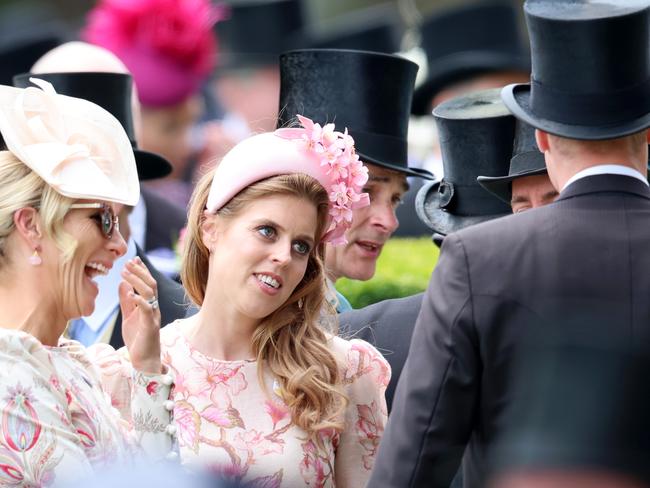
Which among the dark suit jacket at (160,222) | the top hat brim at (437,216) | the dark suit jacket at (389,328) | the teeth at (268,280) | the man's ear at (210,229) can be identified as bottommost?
the dark suit jacket at (160,222)

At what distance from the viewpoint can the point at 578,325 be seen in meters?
1.71

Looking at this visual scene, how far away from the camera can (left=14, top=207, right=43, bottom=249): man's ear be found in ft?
11.2

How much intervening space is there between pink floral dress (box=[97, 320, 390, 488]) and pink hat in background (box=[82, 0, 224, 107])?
15.2ft

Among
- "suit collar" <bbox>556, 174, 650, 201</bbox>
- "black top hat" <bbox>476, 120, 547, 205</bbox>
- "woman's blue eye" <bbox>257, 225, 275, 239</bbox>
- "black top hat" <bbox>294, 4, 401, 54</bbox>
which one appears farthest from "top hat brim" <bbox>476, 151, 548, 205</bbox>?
"black top hat" <bbox>294, 4, 401, 54</bbox>

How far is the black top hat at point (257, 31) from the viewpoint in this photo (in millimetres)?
11078

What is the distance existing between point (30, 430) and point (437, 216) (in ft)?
6.91

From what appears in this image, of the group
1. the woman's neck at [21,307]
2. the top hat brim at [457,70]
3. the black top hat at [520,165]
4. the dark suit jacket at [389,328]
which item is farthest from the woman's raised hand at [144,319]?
the top hat brim at [457,70]

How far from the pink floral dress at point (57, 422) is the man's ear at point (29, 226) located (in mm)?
A: 244

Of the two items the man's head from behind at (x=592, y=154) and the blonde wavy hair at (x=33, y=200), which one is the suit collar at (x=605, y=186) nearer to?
the man's head from behind at (x=592, y=154)

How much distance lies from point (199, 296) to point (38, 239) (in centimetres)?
96

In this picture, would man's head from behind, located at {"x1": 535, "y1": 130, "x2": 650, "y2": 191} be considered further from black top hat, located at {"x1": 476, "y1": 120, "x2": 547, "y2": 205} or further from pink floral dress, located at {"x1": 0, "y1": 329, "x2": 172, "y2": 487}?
pink floral dress, located at {"x1": 0, "y1": 329, "x2": 172, "y2": 487}

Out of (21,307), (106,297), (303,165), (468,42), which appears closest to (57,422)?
(21,307)

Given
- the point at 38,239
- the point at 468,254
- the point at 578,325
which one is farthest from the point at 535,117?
the point at 578,325

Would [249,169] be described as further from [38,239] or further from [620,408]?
[620,408]
